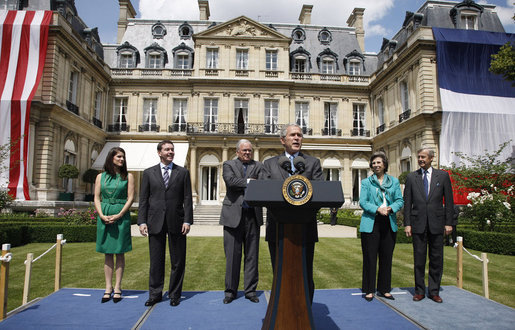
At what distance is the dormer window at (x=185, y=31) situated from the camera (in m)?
24.9

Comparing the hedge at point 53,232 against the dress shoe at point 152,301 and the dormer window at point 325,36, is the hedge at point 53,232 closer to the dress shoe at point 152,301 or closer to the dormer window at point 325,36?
the dress shoe at point 152,301

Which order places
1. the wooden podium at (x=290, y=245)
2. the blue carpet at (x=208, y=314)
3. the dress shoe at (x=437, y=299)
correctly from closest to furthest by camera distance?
the wooden podium at (x=290, y=245)
the blue carpet at (x=208, y=314)
the dress shoe at (x=437, y=299)

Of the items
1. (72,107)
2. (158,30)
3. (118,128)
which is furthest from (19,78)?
(158,30)

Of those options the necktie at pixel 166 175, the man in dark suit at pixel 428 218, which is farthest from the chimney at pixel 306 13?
the necktie at pixel 166 175

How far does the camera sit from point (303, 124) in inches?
914

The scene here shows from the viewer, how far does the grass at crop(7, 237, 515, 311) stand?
5129 mm

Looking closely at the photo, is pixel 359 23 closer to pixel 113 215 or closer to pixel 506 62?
pixel 506 62

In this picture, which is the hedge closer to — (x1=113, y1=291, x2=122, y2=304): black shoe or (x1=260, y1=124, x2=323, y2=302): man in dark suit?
(x1=113, y1=291, x2=122, y2=304): black shoe

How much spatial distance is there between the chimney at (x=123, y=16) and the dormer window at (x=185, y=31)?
4589mm

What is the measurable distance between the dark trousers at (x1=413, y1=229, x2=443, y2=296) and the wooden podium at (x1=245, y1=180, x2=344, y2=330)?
2.34m

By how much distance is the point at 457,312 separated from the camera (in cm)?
370

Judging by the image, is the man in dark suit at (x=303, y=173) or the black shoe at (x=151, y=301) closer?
the man in dark suit at (x=303, y=173)

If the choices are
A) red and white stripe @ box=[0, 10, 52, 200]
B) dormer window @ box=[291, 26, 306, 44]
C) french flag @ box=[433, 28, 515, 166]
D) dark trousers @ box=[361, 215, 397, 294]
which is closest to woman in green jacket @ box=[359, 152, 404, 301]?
dark trousers @ box=[361, 215, 397, 294]

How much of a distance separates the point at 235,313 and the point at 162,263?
1120mm
